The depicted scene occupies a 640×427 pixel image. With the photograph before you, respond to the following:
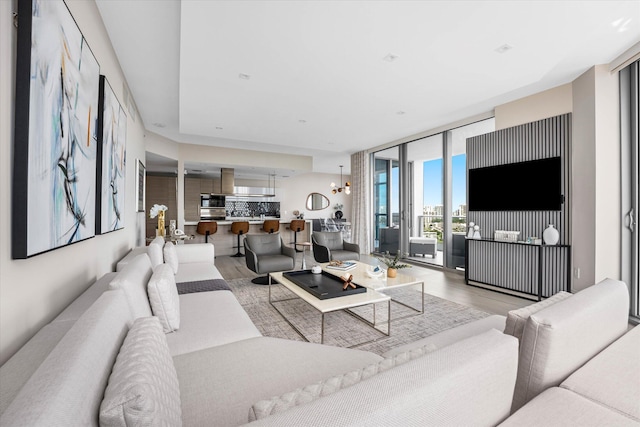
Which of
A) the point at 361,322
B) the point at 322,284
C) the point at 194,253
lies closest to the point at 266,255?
the point at 194,253

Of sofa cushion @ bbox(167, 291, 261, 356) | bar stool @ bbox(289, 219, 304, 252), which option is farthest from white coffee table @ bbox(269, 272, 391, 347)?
bar stool @ bbox(289, 219, 304, 252)

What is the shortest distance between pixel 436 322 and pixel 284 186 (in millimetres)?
7988

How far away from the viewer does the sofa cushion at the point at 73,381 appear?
21.0 inches

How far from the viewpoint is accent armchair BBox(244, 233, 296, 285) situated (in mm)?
4043

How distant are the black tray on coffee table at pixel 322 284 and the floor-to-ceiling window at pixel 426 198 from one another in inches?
118

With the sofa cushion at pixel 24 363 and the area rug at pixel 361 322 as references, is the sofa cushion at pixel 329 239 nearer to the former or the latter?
the area rug at pixel 361 322

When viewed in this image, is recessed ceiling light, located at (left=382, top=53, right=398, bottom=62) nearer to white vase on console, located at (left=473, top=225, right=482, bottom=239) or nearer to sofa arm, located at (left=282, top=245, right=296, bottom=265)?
sofa arm, located at (left=282, top=245, right=296, bottom=265)

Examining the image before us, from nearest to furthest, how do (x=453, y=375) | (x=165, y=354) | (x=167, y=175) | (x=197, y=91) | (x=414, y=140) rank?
(x=453, y=375) < (x=165, y=354) < (x=197, y=91) < (x=414, y=140) < (x=167, y=175)

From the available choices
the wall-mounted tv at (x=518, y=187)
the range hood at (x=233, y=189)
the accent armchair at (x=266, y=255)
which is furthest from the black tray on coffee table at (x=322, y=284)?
the range hood at (x=233, y=189)

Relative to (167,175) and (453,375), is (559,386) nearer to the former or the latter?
(453,375)

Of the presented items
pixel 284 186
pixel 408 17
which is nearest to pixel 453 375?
pixel 408 17

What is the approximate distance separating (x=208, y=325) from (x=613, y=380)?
6.66 ft

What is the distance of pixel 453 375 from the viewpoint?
2.33 ft

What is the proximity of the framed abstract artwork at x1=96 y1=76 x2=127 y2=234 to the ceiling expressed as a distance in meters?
0.64
